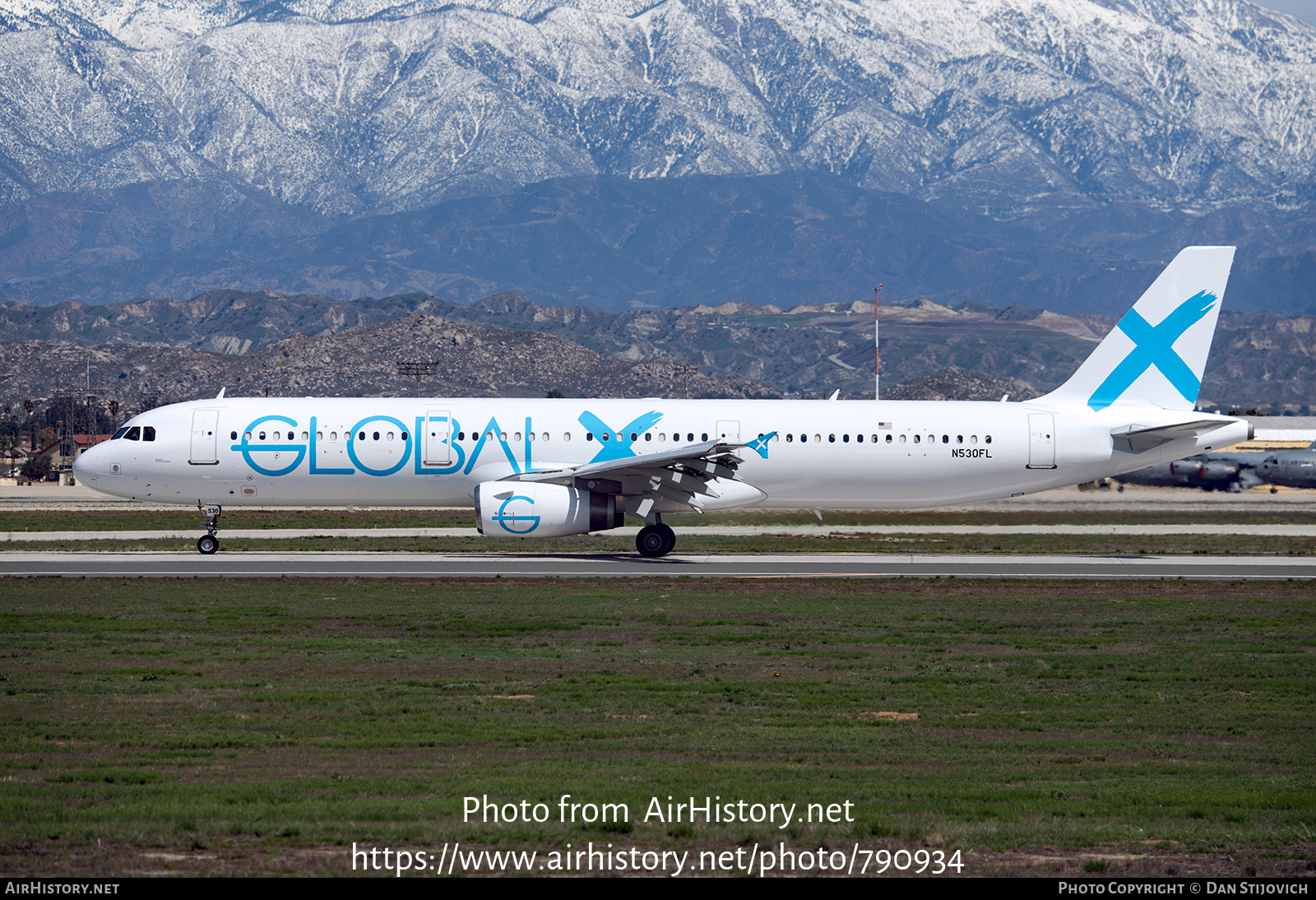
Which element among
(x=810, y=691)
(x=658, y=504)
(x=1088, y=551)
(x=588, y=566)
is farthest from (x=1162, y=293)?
(x=810, y=691)

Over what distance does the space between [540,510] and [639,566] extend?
2.92 m

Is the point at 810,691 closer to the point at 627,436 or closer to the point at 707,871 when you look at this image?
the point at 707,871

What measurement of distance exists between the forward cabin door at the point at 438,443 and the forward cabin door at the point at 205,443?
576 cm

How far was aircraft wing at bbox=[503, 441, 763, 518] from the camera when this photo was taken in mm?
35062

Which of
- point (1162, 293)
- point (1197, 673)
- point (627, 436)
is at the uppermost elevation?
point (1162, 293)

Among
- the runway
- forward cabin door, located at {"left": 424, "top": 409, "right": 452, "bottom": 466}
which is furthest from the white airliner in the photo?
the runway

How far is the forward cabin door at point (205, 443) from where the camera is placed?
3725 cm

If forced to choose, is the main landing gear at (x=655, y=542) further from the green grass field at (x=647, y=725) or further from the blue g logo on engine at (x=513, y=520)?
the green grass field at (x=647, y=725)

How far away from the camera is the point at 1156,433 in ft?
125

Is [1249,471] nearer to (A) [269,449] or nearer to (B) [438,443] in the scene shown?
(B) [438,443]

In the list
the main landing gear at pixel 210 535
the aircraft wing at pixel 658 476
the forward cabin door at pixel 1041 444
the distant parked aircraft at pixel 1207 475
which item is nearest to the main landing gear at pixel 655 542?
the aircraft wing at pixel 658 476

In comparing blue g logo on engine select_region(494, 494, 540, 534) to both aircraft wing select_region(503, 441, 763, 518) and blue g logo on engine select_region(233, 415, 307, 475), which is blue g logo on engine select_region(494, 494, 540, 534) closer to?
aircraft wing select_region(503, 441, 763, 518)

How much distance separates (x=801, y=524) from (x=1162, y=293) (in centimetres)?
1708

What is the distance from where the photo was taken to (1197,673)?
1991 cm
